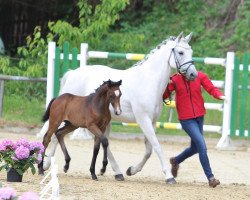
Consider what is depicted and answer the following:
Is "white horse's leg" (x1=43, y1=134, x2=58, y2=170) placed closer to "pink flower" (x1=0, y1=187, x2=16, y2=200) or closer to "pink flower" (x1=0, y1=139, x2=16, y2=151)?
"pink flower" (x1=0, y1=139, x2=16, y2=151)

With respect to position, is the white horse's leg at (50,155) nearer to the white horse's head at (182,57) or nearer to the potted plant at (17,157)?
the potted plant at (17,157)

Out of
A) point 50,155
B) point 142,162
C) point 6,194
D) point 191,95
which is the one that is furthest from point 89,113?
point 6,194

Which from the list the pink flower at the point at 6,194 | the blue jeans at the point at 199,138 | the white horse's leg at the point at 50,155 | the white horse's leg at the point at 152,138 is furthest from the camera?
the white horse's leg at the point at 50,155

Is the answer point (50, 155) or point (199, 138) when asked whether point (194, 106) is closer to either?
point (199, 138)

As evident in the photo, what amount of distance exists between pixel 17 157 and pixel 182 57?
2704 millimetres

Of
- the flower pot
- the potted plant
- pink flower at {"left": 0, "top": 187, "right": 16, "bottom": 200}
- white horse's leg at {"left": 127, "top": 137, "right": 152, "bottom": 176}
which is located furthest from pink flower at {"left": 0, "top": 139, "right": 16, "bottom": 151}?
pink flower at {"left": 0, "top": 187, "right": 16, "bottom": 200}

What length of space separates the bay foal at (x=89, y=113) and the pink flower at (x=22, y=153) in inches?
51.4

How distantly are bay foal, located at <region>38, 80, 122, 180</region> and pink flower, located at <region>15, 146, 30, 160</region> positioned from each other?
4.28ft

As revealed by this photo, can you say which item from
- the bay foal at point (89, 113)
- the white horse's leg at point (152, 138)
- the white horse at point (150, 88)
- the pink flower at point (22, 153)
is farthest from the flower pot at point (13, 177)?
the white horse's leg at point (152, 138)

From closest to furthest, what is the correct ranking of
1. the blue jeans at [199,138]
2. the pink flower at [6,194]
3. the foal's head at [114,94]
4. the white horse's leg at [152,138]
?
1. the pink flower at [6,194]
2. the foal's head at [114,94]
3. the blue jeans at [199,138]
4. the white horse's leg at [152,138]

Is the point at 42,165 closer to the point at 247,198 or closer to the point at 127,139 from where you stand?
the point at 247,198

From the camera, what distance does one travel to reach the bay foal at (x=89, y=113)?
12.9 metres

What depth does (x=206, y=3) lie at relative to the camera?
2578 centimetres

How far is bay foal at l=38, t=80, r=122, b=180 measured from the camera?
12875 millimetres
